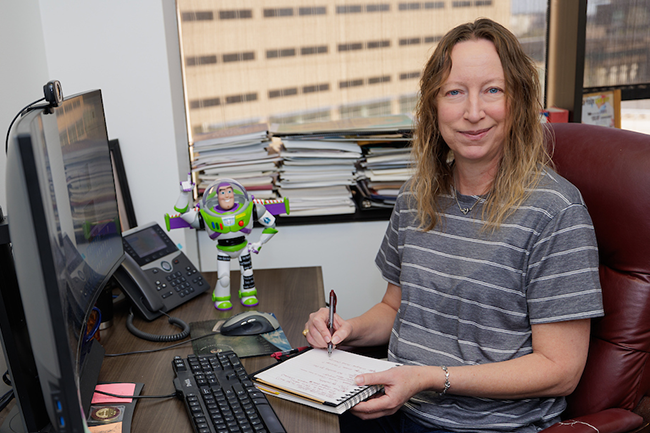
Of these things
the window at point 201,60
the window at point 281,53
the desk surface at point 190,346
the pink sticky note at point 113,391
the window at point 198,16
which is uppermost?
the window at point 198,16

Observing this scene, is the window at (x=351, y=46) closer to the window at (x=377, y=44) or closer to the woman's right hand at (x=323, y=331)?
the window at (x=377, y=44)

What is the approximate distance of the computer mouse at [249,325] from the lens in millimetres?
1233

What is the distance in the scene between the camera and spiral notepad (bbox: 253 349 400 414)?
0.92 m

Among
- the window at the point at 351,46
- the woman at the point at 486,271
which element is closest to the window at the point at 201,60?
the window at the point at 351,46

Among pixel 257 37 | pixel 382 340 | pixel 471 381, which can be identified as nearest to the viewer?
pixel 471 381

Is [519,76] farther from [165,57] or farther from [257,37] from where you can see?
[257,37]

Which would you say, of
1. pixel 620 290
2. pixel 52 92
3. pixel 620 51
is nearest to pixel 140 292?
pixel 52 92

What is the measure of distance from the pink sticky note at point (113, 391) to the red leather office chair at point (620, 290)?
82cm

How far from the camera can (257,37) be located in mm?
2143

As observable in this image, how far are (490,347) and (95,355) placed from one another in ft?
2.62

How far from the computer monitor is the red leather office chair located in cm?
87

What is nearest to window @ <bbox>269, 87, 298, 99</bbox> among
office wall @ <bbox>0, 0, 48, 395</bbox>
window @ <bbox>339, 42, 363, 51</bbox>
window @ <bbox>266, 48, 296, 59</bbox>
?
window @ <bbox>266, 48, 296, 59</bbox>

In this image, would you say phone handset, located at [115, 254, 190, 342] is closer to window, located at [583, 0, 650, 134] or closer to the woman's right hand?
the woman's right hand

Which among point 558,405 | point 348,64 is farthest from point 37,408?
point 348,64
